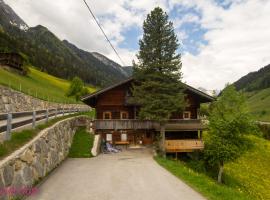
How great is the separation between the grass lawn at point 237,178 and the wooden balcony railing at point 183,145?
5.81 ft

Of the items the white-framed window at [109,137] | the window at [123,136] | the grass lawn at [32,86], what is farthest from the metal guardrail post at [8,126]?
the grass lawn at [32,86]

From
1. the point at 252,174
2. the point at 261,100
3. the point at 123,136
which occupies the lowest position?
the point at 252,174

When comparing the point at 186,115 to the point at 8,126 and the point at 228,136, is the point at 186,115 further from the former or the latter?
the point at 8,126

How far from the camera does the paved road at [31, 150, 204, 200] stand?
12031mm

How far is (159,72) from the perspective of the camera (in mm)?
28672

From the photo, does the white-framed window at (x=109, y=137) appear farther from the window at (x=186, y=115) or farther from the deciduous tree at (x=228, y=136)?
the deciduous tree at (x=228, y=136)

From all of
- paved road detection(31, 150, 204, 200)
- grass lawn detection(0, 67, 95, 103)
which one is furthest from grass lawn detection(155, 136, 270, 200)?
grass lawn detection(0, 67, 95, 103)

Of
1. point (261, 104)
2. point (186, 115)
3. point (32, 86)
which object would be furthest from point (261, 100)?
point (186, 115)

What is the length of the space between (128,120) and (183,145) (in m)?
7.58

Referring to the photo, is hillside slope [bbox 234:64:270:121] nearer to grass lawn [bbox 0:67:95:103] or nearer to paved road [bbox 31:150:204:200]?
grass lawn [bbox 0:67:95:103]

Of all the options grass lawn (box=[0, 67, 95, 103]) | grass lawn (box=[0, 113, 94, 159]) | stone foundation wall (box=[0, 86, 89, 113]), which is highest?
grass lawn (box=[0, 67, 95, 103])

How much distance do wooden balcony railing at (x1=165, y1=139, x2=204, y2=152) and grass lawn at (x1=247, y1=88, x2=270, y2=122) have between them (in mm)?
109179

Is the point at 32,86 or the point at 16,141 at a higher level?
the point at 32,86

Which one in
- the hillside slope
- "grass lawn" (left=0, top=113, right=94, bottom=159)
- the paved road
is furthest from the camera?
the hillside slope
